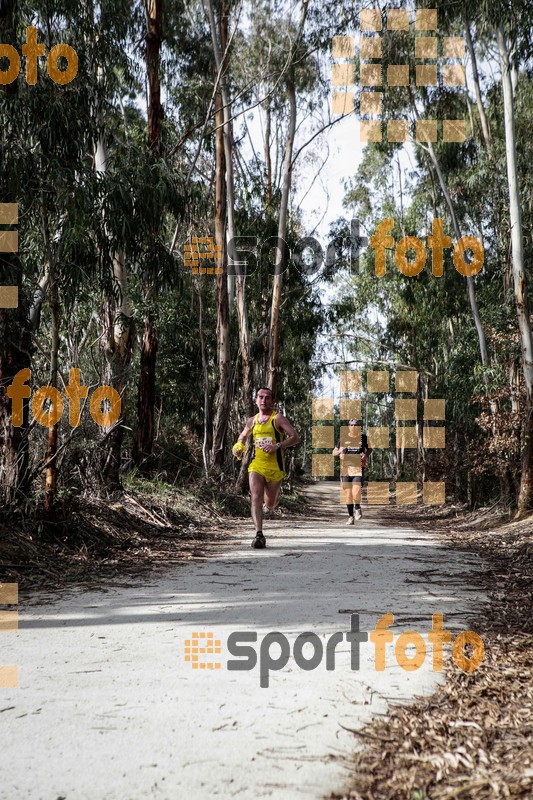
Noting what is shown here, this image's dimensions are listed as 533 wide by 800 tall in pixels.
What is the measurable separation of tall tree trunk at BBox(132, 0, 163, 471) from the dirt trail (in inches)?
301

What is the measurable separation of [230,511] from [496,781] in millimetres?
12014

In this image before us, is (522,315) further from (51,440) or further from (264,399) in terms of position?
(51,440)

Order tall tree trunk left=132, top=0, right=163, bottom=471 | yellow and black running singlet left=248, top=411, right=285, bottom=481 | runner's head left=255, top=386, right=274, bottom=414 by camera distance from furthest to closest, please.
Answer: tall tree trunk left=132, top=0, right=163, bottom=471
yellow and black running singlet left=248, top=411, right=285, bottom=481
runner's head left=255, top=386, right=274, bottom=414

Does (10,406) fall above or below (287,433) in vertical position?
above

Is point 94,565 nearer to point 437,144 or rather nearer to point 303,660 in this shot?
point 303,660

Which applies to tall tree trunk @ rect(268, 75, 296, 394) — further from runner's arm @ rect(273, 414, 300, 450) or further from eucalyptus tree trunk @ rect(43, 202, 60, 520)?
eucalyptus tree trunk @ rect(43, 202, 60, 520)

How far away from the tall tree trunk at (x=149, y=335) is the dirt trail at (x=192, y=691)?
25.1 ft

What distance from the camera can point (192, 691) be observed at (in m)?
3.09

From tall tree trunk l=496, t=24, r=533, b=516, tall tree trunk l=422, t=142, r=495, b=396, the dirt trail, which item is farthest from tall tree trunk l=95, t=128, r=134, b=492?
tall tree trunk l=422, t=142, r=495, b=396

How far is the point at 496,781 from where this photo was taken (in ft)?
7.45

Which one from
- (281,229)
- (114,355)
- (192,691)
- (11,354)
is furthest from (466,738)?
(281,229)

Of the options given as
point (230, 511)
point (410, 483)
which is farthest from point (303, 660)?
point (410, 483)

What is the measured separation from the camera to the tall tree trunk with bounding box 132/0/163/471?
1270 centimetres

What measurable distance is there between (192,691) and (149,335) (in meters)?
10.7
